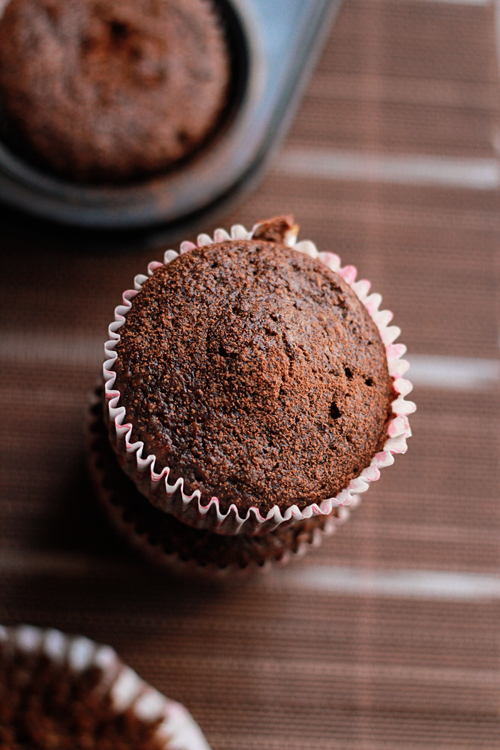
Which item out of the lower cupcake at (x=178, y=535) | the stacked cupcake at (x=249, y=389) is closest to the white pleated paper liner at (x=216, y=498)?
the stacked cupcake at (x=249, y=389)

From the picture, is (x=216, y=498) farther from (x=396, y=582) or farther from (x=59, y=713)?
(x=396, y=582)

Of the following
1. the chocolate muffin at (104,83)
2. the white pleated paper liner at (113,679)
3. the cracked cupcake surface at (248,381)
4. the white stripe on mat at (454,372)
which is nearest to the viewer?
the cracked cupcake surface at (248,381)

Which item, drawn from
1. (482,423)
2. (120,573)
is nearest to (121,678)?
(120,573)

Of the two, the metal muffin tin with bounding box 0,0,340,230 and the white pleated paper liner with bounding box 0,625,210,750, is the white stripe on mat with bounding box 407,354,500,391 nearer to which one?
the metal muffin tin with bounding box 0,0,340,230

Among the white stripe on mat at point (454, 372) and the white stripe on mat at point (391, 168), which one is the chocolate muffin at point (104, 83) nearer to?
the white stripe on mat at point (391, 168)

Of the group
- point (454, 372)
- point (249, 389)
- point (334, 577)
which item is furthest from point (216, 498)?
point (454, 372)

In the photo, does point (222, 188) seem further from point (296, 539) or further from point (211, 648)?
point (211, 648)
